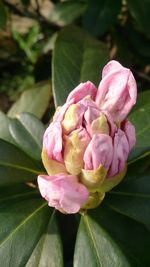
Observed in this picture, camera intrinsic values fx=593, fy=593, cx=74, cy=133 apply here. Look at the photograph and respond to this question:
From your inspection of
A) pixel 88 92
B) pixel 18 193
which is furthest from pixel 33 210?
pixel 88 92

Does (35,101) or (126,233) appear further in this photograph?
(35,101)

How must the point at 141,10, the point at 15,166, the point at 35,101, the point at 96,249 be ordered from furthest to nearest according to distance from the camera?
1. the point at 141,10
2. the point at 35,101
3. the point at 15,166
4. the point at 96,249

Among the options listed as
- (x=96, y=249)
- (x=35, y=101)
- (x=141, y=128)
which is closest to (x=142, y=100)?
(x=141, y=128)

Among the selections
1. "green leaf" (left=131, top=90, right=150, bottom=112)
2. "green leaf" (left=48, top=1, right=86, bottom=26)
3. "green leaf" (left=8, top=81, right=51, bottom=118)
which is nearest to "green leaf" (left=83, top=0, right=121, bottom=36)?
"green leaf" (left=48, top=1, right=86, bottom=26)

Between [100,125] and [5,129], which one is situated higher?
[100,125]

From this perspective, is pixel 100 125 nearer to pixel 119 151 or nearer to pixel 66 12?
pixel 119 151

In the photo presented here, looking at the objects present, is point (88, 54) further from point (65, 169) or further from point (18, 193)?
point (65, 169)

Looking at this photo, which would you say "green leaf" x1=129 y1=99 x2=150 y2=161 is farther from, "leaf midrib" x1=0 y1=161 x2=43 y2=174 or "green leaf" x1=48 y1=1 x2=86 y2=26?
"green leaf" x1=48 y1=1 x2=86 y2=26
